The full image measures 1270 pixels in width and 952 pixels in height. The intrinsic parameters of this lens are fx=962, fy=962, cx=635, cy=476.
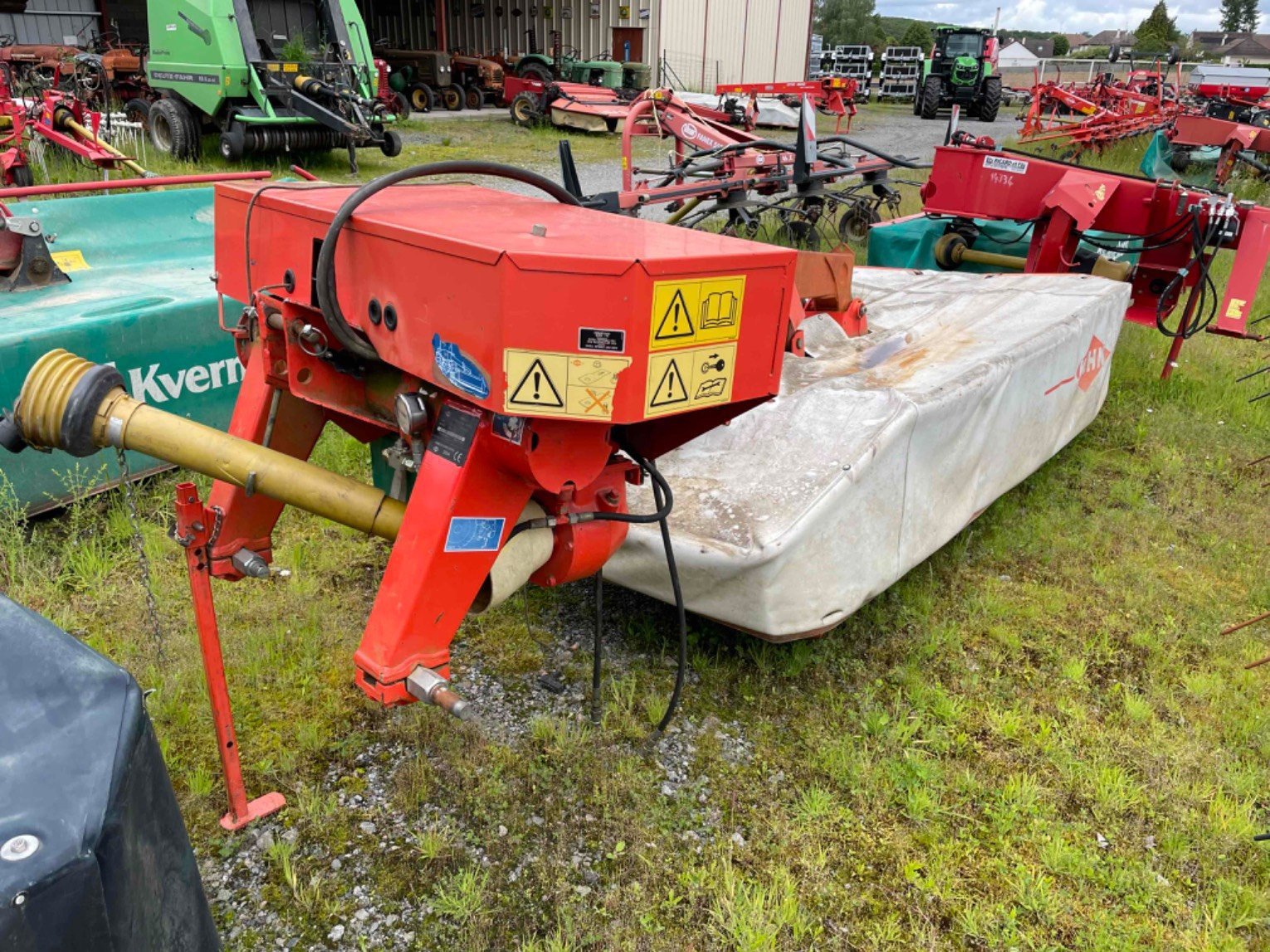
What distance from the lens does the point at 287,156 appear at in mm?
10539

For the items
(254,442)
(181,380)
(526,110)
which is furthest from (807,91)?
(254,442)

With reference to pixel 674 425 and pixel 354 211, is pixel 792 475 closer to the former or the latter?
pixel 674 425

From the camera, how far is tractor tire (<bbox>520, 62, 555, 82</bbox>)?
17.0 metres

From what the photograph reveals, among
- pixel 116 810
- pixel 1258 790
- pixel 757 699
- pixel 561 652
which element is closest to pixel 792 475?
pixel 757 699

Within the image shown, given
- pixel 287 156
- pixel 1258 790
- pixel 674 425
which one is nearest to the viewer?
pixel 674 425

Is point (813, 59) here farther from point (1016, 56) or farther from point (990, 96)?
point (1016, 56)

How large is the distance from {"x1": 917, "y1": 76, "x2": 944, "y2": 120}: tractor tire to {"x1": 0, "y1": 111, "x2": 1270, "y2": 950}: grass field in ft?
75.3

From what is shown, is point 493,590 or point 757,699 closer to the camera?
point 493,590

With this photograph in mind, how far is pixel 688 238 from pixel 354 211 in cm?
63

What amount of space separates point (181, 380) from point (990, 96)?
79.1 feet

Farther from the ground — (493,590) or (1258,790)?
(493,590)

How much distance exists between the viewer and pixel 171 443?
1882mm

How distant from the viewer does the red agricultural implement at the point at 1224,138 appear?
9.24 meters

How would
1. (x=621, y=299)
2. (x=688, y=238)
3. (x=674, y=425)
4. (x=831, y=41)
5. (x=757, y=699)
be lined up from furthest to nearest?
(x=831, y=41)
(x=757, y=699)
(x=674, y=425)
(x=688, y=238)
(x=621, y=299)
